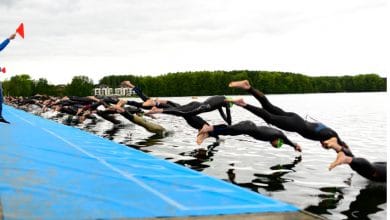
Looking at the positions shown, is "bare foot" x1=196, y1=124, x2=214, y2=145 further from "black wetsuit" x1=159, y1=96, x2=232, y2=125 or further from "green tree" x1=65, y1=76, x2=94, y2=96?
"green tree" x1=65, y1=76, x2=94, y2=96

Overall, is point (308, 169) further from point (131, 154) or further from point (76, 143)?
point (76, 143)

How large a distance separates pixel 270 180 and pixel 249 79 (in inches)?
5875

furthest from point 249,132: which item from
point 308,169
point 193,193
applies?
point 193,193

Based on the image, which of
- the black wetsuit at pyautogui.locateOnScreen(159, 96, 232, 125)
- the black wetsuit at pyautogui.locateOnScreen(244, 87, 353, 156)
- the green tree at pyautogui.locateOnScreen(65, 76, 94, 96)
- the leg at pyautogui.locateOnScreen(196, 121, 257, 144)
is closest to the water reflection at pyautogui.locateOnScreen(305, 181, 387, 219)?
the black wetsuit at pyautogui.locateOnScreen(244, 87, 353, 156)

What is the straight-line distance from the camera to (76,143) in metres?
13.0

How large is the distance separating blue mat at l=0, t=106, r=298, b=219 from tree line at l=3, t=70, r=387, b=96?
14134 cm

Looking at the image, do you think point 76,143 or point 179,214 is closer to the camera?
point 179,214

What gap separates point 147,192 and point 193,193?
2.41ft

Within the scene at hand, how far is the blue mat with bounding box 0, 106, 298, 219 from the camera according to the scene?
5.61 meters

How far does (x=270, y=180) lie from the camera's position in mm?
9781

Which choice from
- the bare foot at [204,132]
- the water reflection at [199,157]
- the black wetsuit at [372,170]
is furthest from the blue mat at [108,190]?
the black wetsuit at [372,170]

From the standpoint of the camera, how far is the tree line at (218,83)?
6093 inches

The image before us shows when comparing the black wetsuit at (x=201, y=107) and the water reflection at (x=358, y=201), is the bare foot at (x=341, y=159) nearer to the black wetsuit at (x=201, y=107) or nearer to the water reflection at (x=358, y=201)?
the water reflection at (x=358, y=201)

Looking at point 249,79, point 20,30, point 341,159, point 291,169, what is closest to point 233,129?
point 291,169
